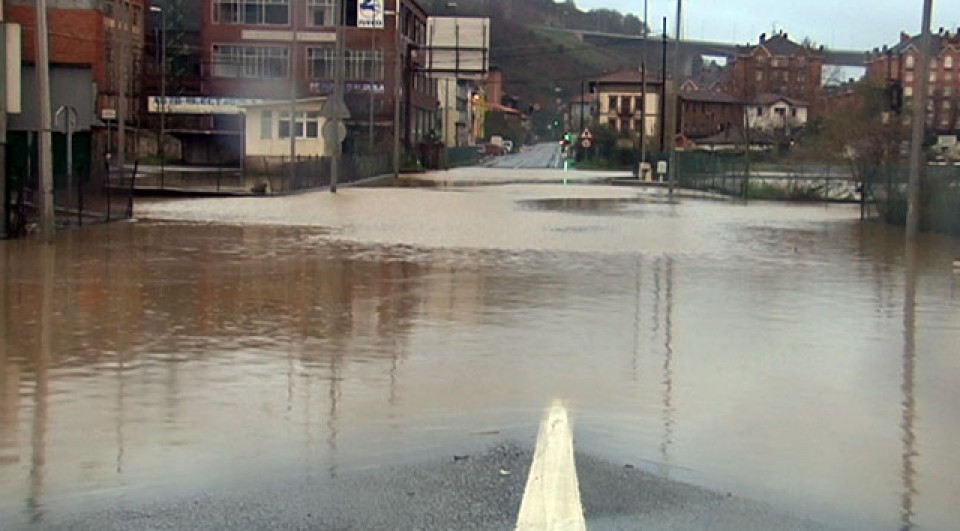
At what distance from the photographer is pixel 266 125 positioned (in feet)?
263

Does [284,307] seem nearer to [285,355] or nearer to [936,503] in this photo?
[285,355]

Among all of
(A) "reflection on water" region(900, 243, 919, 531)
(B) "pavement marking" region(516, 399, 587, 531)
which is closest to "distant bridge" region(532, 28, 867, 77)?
(A) "reflection on water" region(900, 243, 919, 531)

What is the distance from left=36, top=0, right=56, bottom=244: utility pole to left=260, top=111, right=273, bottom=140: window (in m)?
56.3

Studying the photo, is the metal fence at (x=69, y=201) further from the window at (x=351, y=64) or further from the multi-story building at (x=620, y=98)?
the multi-story building at (x=620, y=98)

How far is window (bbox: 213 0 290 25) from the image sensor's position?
89.3 meters

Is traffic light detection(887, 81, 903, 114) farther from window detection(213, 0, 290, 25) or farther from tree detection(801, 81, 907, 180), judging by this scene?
window detection(213, 0, 290, 25)

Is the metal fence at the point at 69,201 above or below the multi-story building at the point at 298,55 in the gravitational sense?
below

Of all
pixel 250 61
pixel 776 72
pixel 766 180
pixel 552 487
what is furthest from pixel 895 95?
pixel 776 72

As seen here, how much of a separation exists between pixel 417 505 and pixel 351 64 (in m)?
84.2

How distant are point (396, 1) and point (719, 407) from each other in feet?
269

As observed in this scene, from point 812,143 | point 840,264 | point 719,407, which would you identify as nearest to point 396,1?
point 812,143

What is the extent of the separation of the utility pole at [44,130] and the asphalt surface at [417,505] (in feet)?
56.0

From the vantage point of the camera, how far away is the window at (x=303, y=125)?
8006 centimetres

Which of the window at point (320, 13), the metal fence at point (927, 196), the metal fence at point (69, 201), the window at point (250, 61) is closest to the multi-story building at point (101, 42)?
the window at point (250, 61)
